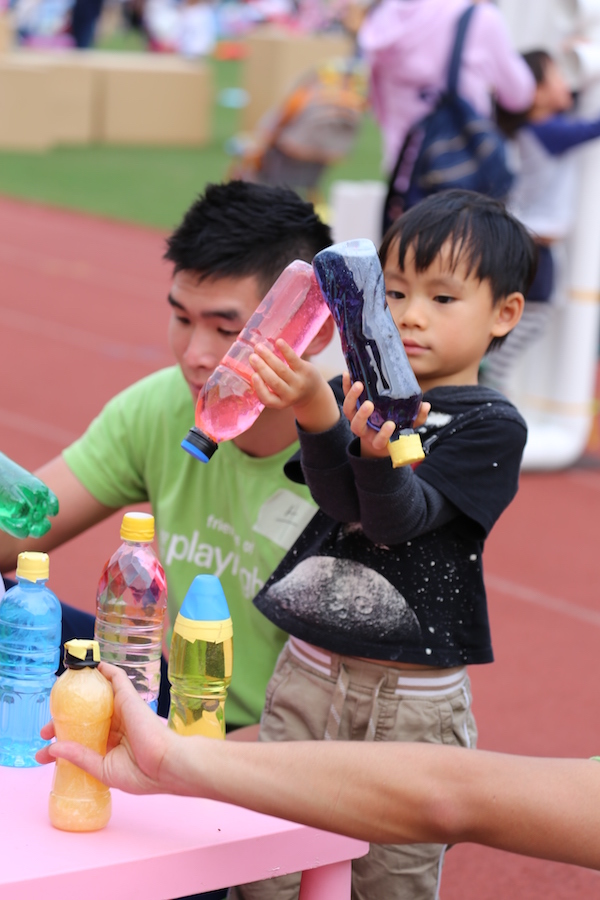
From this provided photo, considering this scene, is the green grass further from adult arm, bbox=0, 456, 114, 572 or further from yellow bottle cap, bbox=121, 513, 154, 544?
yellow bottle cap, bbox=121, 513, 154, 544

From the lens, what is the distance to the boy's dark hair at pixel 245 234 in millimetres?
2512

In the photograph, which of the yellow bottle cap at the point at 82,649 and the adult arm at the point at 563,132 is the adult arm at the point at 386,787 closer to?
the yellow bottle cap at the point at 82,649

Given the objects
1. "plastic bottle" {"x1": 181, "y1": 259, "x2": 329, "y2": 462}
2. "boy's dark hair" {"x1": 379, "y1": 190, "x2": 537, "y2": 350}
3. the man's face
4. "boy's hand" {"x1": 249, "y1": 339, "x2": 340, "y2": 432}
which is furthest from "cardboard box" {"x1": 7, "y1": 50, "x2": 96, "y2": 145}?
"boy's hand" {"x1": 249, "y1": 339, "x2": 340, "y2": 432}

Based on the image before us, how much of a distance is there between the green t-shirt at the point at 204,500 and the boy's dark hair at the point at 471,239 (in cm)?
56

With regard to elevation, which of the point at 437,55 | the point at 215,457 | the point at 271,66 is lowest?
the point at 215,457

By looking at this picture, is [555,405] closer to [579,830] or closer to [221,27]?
[579,830]

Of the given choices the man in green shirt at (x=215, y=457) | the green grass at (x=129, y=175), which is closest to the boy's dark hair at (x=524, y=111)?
the man in green shirt at (x=215, y=457)

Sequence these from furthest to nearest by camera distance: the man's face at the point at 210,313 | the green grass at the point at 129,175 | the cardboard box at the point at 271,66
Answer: the cardboard box at the point at 271,66
the green grass at the point at 129,175
the man's face at the point at 210,313

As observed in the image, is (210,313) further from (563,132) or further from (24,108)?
(24,108)

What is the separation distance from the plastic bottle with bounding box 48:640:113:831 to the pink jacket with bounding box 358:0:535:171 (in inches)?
180

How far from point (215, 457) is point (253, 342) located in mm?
670

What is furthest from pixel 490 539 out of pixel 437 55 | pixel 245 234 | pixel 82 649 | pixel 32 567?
pixel 82 649

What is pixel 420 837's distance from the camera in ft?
5.28

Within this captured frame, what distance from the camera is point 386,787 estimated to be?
62.1 inches
